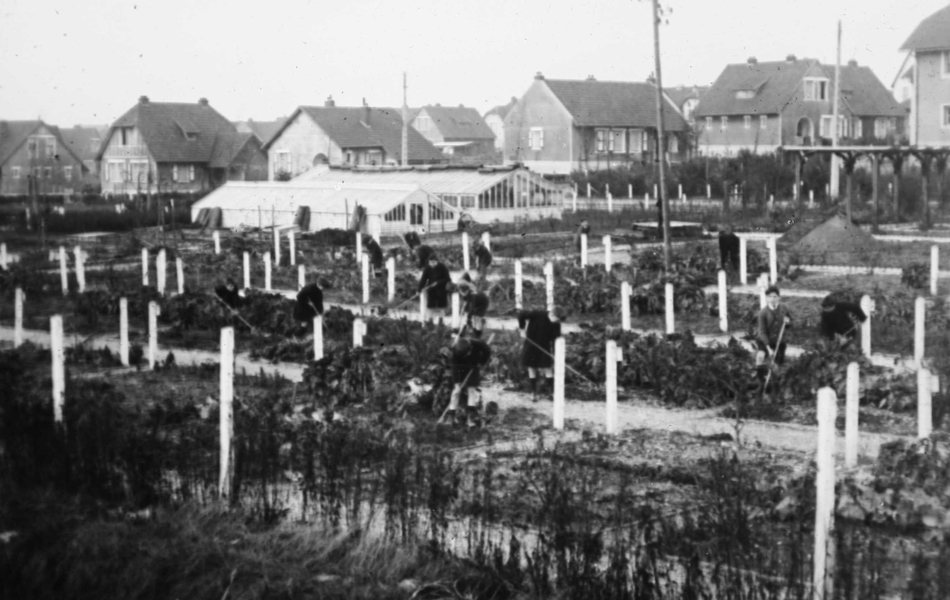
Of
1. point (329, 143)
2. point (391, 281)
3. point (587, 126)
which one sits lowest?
point (391, 281)

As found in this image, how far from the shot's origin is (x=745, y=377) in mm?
16047

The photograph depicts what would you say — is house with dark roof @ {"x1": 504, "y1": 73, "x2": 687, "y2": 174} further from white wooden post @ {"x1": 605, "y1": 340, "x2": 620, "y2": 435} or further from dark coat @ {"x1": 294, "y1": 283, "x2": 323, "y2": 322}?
white wooden post @ {"x1": 605, "y1": 340, "x2": 620, "y2": 435}

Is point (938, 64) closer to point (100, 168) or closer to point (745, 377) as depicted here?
point (745, 377)

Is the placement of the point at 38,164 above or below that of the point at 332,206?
above

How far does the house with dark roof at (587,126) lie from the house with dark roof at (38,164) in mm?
24463

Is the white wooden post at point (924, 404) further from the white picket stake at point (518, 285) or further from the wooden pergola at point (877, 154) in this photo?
the wooden pergola at point (877, 154)

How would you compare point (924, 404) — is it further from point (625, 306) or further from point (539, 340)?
point (625, 306)

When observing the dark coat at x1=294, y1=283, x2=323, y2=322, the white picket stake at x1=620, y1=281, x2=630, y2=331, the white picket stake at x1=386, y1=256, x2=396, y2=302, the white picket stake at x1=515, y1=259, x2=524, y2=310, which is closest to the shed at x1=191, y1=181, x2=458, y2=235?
the white picket stake at x1=386, y1=256, x2=396, y2=302

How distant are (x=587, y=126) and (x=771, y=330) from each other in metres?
60.7

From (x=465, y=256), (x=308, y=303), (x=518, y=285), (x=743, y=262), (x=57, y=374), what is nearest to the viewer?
(x=57, y=374)

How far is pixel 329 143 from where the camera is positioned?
221ft

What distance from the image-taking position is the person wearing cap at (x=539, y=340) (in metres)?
16.2

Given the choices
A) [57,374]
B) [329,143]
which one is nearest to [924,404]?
[57,374]

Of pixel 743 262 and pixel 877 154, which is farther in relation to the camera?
pixel 877 154
